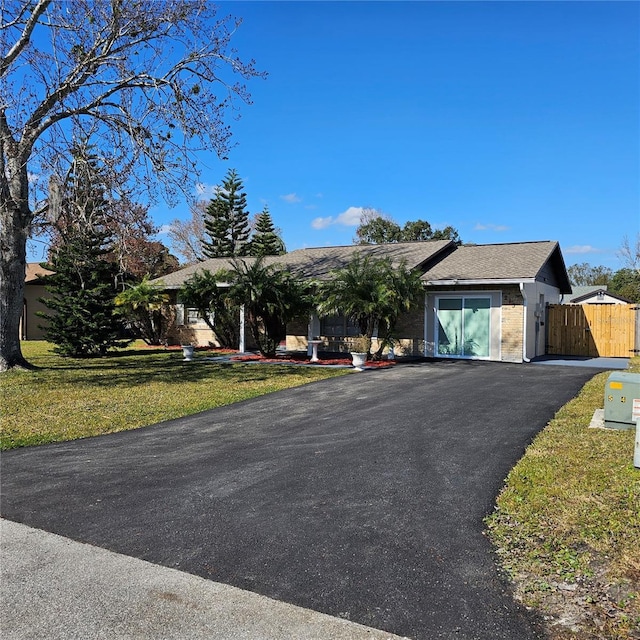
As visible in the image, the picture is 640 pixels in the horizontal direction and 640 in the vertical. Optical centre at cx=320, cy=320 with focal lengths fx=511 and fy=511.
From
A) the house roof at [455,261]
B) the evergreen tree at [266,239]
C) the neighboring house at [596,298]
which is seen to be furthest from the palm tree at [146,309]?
the neighboring house at [596,298]

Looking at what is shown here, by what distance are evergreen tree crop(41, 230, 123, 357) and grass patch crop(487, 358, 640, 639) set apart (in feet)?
49.5

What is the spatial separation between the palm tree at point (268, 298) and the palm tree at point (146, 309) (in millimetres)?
5005

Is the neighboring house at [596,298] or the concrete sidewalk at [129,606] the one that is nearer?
the concrete sidewalk at [129,606]

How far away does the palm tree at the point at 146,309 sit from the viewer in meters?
19.5

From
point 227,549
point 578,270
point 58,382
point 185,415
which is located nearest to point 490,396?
point 185,415

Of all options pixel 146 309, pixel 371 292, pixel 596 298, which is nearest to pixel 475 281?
pixel 371 292

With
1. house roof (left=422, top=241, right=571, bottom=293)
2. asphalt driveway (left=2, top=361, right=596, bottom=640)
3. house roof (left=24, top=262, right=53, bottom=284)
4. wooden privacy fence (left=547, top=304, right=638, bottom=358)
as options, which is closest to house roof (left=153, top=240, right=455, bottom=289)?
house roof (left=422, top=241, right=571, bottom=293)

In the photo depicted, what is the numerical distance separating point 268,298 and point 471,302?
648 centimetres

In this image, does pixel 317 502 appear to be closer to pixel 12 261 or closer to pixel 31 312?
pixel 12 261

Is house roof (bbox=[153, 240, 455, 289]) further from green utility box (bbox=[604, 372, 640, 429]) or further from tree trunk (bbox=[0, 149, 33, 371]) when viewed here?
green utility box (bbox=[604, 372, 640, 429])

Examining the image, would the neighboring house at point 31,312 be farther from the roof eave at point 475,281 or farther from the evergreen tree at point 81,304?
the roof eave at point 475,281

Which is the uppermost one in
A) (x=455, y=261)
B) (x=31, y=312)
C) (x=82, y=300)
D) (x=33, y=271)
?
(x=33, y=271)

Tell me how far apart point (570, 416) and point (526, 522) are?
4.32 metres

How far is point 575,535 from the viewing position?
3.69 meters
